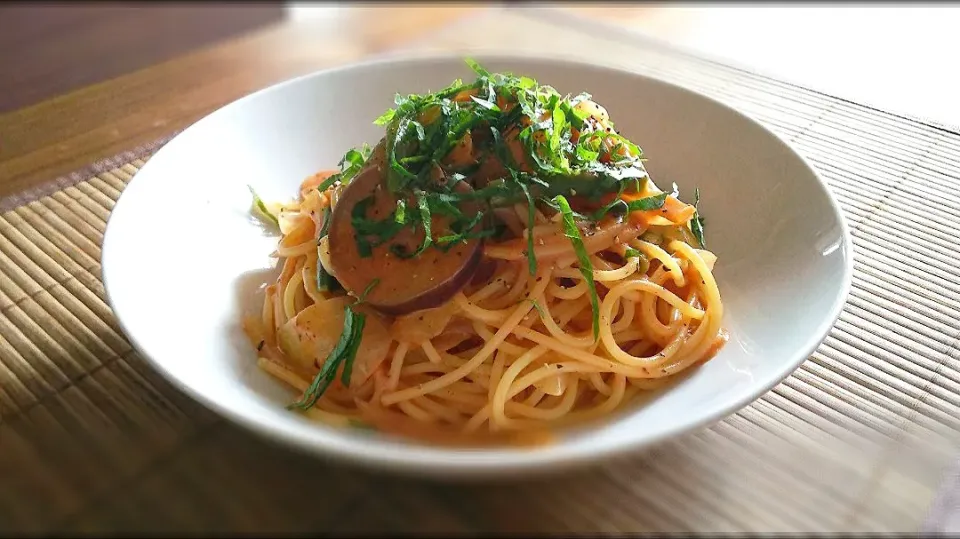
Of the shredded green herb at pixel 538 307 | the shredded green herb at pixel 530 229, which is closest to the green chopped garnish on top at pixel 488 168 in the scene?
the shredded green herb at pixel 530 229

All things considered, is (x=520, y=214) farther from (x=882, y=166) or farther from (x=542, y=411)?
(x=882, y=166)

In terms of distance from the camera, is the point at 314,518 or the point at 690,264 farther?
the point at 690,264

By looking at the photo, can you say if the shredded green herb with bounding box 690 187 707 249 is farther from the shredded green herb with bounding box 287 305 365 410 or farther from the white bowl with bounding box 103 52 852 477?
the shredded green herb with bounding box 287 305 365 410

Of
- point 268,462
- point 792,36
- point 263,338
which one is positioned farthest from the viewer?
point 792,36

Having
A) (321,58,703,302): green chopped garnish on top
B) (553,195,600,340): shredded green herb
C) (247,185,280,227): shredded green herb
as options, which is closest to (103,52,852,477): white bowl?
(247,185,280,227): shredded green herb

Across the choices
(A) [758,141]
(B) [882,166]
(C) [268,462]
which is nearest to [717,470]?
(C) [268,462]

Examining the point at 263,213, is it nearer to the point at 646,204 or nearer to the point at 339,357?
the point at 339,357

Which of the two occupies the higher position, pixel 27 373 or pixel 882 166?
pixel 882 166

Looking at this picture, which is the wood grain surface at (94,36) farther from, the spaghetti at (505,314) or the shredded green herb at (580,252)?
the shredded green herb at (580,252)
